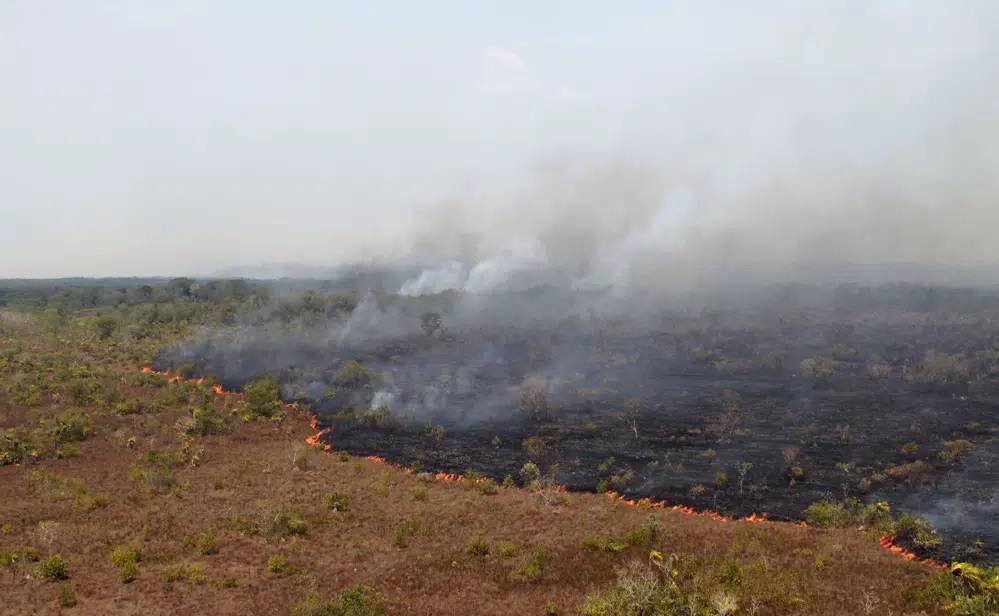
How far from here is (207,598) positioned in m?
28.3

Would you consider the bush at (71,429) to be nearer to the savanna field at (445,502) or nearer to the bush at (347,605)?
the savanna field at (445,502)

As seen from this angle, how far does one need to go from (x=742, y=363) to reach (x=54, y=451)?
84602mm

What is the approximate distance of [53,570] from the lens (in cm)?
2970

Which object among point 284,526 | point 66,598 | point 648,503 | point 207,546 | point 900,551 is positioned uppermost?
point 66,598

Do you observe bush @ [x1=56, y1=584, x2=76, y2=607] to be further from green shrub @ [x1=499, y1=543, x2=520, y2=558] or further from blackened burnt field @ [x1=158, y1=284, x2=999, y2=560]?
blackened burnt field @ [x1=158, y1=284, x2=999, y2=560]

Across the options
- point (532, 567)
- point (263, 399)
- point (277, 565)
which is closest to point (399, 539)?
point (277, 565)

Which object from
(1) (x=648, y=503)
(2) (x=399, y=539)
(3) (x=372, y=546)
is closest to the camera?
(3) (x=372, y=546)

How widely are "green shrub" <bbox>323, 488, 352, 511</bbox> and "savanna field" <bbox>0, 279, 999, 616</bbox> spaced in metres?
0.43

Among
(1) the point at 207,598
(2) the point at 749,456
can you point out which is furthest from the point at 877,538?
(1) the point at 207,598

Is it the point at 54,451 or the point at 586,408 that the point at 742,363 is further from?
the point at 54,451

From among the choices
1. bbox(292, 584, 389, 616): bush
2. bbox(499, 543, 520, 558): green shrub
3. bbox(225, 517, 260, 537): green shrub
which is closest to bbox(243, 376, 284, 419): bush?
bbox(225, 517, 260, 537): green shrub

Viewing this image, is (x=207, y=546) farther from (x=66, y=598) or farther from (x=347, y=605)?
(x=347, y=605)

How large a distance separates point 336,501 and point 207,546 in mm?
8987

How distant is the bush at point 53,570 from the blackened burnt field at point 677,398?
26.0 meters
